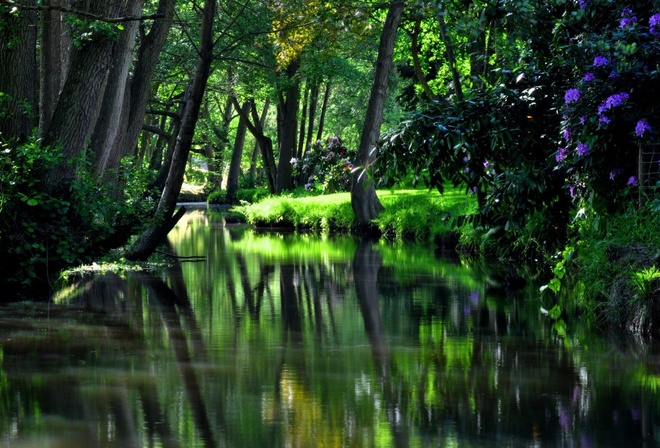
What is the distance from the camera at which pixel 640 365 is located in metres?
7.54

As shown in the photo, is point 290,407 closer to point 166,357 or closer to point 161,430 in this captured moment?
point 161,430

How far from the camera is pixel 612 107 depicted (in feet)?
30.2

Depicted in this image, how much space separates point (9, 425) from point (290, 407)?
165 centimetres

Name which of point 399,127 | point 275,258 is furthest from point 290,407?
point 275,258

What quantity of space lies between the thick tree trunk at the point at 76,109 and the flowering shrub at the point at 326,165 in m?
19.9

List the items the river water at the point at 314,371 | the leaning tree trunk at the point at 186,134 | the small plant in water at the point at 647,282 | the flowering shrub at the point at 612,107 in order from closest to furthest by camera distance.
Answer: the river water at the point at 314,371 < the small plant in water at the point at 647,282 < the flowering shrub at the point at 612,107 < the leaning tree trunk at the point at 186,134

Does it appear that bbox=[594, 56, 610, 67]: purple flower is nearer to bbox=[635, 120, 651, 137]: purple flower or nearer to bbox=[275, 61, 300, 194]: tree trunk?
bbox=[635, 120, 651, 137]: purple flower

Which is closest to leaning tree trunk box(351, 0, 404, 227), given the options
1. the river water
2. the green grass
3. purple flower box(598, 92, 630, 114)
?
the green grass

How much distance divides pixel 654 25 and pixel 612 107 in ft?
2.92

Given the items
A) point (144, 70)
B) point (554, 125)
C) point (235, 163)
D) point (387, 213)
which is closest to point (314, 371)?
point (554, 125)

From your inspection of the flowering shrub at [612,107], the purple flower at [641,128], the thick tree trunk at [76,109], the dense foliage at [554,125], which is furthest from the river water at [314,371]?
the purple flower at [641,128]

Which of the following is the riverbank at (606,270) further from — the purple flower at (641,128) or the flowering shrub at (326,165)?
the flowering shrub at (326,165)

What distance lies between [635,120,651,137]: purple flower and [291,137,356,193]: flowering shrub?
23.7 metres

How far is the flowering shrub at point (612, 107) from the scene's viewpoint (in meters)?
9.20
